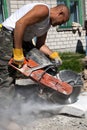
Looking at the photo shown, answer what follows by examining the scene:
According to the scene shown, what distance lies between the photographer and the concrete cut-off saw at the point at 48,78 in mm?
4378

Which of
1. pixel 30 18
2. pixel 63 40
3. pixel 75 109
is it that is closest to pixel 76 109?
pixel 75 109

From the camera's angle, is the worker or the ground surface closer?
the worker

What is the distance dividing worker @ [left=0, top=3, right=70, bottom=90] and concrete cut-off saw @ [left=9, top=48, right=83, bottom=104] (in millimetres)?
115

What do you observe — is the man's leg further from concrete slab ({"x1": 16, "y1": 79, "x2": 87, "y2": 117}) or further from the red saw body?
concrete slab ({"x1": 16, "y1": 79, "x2": 87, "y2": 117})

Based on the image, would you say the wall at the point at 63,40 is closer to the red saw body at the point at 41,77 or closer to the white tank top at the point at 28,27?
the red saw body at the point at 41,77

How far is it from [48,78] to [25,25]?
0.76 meters

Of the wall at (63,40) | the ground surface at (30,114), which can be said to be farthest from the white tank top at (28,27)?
the wall at (63,40)

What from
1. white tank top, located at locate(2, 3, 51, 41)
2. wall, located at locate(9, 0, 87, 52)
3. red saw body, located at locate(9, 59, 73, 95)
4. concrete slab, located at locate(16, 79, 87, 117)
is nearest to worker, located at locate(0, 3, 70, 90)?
white tank top, located at locate(2, 3, 51, 41)

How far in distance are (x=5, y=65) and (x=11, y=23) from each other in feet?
1.51

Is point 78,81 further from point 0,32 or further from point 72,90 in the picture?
point 0,32

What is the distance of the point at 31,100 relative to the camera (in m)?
4.94

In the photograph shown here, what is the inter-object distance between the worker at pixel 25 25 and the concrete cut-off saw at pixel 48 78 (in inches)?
4.5

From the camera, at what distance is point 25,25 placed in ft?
13.2

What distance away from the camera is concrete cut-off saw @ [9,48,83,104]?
172 inches
